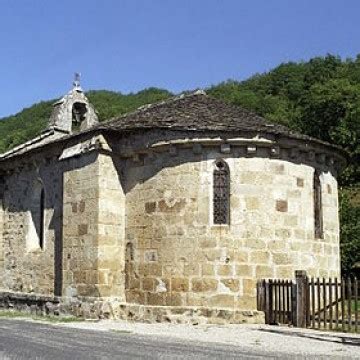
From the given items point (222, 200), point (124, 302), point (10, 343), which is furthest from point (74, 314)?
point (10, 343)

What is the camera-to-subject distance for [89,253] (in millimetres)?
16094

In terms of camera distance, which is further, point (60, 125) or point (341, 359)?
point (60, 125)

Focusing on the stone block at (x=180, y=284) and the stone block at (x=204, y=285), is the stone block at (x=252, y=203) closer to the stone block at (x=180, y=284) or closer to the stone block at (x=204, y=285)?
the stone block at (x=204, y=285)

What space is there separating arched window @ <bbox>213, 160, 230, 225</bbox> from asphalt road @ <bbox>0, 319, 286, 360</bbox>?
167 inches

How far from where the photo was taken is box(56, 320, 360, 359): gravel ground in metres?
10.1

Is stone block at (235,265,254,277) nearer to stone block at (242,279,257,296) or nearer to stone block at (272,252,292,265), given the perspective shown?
stone block at (242,279,257,296)

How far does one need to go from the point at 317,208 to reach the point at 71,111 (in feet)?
33.9

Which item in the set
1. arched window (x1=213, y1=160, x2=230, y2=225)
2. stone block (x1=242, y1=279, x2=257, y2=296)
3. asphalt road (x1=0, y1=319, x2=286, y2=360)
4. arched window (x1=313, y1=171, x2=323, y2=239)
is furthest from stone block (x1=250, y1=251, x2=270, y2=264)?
asphalt road (x1=0, y1=319, x2=286, y2=360)

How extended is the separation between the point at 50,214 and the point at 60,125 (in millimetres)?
5058

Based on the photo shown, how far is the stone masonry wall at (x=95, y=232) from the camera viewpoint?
15.9 metres

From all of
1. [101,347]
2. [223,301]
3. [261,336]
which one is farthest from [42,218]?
[101,347]

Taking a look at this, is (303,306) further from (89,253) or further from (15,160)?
(15,160)

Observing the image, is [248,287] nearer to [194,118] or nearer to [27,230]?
[194,118]

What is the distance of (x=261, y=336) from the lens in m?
12.1
